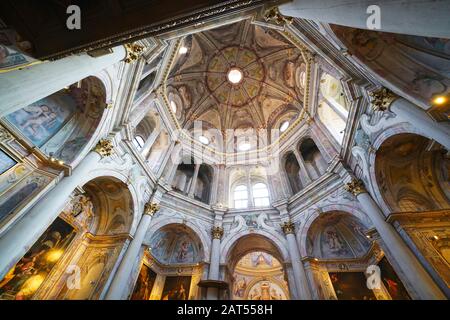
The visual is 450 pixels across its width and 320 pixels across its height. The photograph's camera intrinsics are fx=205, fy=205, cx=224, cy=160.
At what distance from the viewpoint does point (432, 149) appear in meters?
7.43

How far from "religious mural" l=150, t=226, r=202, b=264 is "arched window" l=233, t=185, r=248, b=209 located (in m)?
3.78

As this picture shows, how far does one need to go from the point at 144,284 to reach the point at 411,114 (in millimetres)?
11890

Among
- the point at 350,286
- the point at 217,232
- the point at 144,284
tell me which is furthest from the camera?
the point at 217,232

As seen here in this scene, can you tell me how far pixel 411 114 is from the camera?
226 inches

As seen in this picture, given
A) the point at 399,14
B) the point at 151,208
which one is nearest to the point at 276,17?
the point at 399,14

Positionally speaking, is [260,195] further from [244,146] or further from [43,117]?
[43,117]

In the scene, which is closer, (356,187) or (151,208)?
(356,187)

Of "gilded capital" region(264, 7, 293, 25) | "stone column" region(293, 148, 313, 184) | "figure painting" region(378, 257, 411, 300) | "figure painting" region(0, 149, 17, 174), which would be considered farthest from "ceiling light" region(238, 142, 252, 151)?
"figure painting" region(0, 149, 17, 174)

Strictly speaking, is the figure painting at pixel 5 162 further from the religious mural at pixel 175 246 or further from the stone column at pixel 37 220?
the religious mural at pixel 175 246

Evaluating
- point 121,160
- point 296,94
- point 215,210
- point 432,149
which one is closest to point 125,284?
point 121,160

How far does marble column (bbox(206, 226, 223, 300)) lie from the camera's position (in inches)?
356

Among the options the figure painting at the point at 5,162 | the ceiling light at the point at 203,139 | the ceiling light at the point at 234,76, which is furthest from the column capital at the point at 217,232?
the ceiling light at the point at 234,76

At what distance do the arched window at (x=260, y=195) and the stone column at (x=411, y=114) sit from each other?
844cm

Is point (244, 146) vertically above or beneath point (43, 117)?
above
